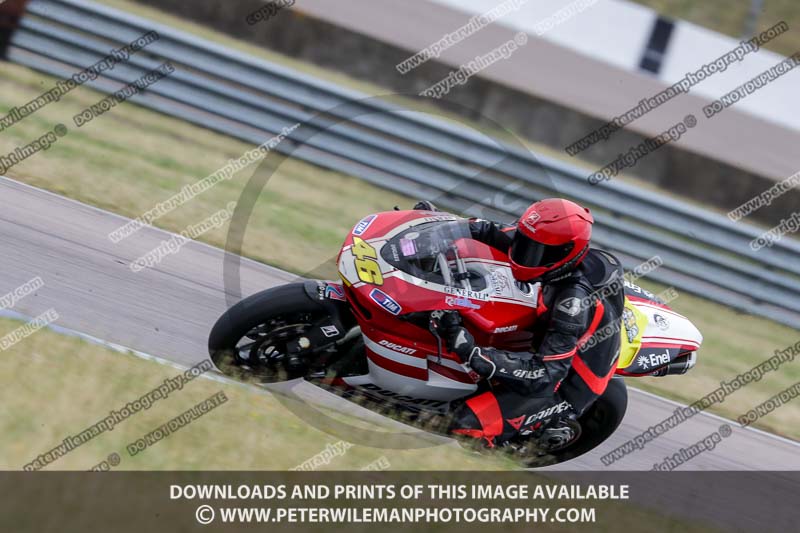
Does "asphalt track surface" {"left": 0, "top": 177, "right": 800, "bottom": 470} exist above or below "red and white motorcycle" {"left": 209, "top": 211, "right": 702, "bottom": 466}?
below

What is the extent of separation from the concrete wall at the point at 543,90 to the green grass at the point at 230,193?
3372 mm

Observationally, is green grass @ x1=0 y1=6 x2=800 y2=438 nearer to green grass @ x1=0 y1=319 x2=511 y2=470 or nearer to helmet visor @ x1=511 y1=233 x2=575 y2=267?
green grass @ x1=0 y1=319 x2=511 y2=470

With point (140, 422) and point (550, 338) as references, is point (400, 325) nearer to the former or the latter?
point (550, 338)

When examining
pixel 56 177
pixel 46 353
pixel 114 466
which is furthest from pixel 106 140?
pixel 114 466

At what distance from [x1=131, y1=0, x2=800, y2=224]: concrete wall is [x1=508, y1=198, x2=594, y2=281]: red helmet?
7177 millimetres

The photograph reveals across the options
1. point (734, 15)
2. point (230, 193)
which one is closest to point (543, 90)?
point (230, 193)

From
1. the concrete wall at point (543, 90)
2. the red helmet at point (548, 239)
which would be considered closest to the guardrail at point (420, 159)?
the concrete wall at point (543, 90)

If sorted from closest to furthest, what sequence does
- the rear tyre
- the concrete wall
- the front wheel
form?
the front wheel, the rear tyre, the concrete wall

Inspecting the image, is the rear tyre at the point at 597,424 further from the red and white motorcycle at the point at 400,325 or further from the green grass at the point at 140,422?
the green grass at the point at 140,422

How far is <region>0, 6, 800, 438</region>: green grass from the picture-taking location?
8063 millimetres

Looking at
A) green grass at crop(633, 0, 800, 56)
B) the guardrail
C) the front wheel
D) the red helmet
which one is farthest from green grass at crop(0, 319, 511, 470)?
green grass at crop(633, 0, 800, 56)

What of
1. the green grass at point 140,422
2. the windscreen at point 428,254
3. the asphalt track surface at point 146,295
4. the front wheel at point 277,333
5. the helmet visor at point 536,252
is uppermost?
the helmet visor at point 536,252

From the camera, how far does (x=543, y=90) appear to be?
41.6ft

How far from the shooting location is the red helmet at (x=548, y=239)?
4812 mm
